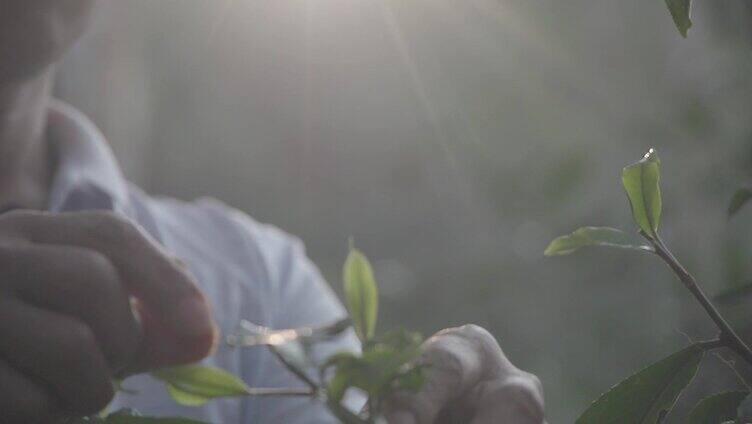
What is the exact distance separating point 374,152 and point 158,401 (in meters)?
1.26

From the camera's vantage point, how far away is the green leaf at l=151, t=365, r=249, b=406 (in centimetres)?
36

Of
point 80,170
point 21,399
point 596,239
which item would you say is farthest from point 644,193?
point 80,170

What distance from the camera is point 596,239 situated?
34 cm

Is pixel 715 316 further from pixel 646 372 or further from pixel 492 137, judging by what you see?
pixel 492 137

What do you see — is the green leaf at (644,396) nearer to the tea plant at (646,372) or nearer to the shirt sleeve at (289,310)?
the tea plant at (646,372)

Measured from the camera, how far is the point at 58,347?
0.36 m

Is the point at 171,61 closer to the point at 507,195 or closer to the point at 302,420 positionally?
the point at 507,195

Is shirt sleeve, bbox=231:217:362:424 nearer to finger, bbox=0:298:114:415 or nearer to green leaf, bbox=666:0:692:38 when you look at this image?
finger, bbox=0:298:114:415

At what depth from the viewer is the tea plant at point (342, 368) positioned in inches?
10.7

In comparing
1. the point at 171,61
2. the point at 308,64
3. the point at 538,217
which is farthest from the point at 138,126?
the point at 538,217

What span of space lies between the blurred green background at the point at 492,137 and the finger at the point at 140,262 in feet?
0.61

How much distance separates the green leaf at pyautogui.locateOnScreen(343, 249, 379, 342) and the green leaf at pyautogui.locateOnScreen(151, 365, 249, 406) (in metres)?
0.06

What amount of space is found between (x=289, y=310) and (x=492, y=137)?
1.20ft

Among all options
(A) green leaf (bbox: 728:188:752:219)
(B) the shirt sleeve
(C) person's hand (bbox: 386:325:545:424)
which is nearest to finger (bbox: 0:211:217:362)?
(C) person's hand (bbox: 386:325:545:424)
